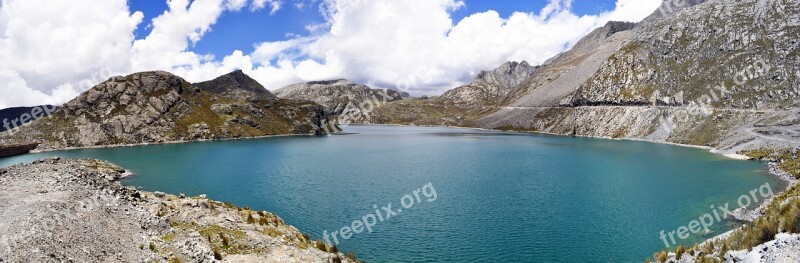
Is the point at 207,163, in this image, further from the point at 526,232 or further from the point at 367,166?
the point at 526,232

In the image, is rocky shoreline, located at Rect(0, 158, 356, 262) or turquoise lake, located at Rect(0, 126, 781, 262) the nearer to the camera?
rocky shoreline, located at Rect(0, 158, 356, 262)

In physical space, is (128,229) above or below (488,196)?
above

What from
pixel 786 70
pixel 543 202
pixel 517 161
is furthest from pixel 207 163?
pixel 786 70

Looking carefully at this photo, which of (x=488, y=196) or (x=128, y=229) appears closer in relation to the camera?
(x=128, y=229)

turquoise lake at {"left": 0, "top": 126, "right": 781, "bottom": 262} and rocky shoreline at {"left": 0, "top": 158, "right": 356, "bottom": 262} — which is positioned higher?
rocky shoreline at {"left": 0, "top": 158, "right": 356, "bottom": 262}
